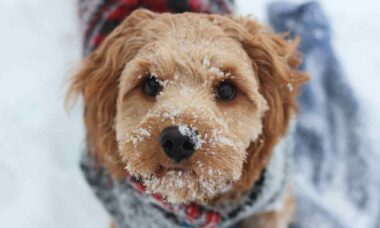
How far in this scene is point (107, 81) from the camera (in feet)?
9.36

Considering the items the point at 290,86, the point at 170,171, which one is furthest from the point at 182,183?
the point at 290,86

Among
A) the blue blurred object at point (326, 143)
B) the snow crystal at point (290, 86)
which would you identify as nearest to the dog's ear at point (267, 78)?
the snow crystal at point (290, 86)

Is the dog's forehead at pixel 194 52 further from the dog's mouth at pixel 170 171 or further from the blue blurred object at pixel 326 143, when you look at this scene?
the blue blurred object at pixel 326 143

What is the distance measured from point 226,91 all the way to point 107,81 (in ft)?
1.85

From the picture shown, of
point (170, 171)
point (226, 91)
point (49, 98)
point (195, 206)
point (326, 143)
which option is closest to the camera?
point (170, 171)

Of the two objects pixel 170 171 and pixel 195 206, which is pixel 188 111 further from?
pixel 195 206

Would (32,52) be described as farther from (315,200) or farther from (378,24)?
(378,24)

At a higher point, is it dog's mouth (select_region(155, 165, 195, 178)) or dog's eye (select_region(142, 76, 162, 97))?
dog's eye (select_region(142, 76, 162, 97))

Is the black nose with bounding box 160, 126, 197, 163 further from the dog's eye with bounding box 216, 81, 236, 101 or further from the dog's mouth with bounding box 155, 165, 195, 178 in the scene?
the dog's eye with bounding box 216, 81, 236, 101

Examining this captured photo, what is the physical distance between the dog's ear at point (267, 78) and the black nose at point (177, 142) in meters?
0.62

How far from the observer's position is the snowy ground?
3.63 meters

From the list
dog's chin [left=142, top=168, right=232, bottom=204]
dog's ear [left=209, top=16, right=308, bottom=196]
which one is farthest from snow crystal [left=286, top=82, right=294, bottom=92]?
dog's chin [left=142, top=168, right=232, bottom=204]

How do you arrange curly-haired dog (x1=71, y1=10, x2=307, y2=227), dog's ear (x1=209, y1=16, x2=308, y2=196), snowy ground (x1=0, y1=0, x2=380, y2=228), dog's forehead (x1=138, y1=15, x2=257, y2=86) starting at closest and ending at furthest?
1. curly-haired dog (x1=71, y1=10, x2=307, y2=227)
2. dog's forehead (x1=138, y1=15, x2=257, y2=86)
3. dog's ear (x1=209, y1=16, x2=308, y2=196)
4. snowy ground (x1=0, y1=0, x2=380, y2=228)

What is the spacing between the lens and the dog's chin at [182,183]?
2.38 metres
